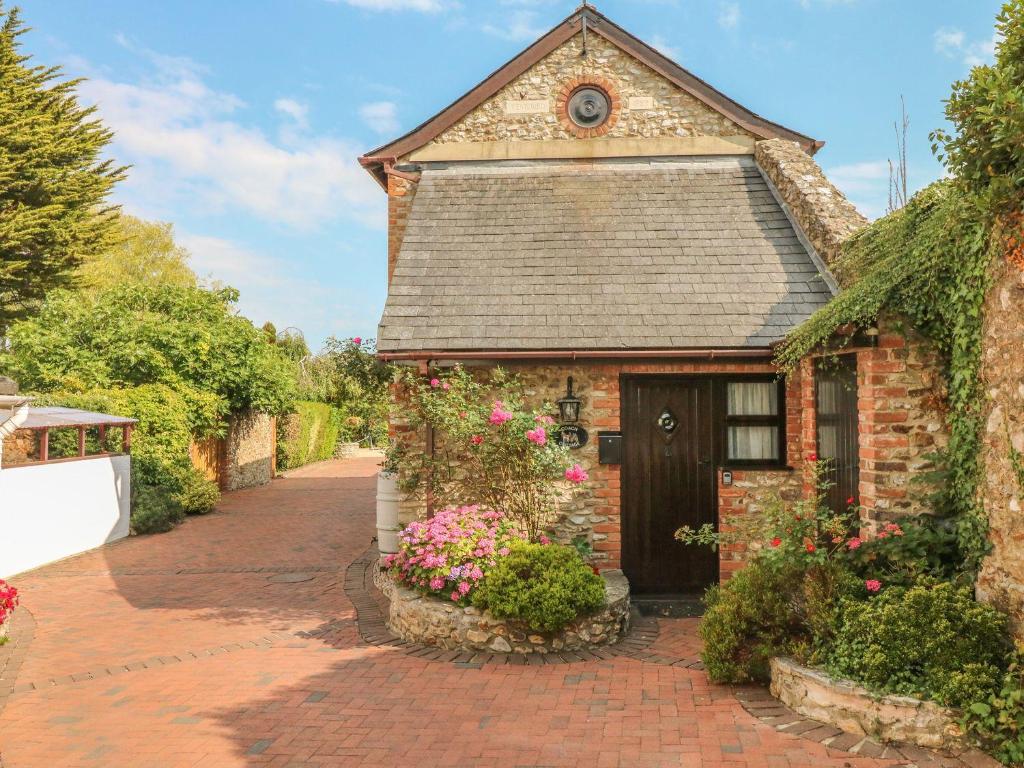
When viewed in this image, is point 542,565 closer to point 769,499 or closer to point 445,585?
point 445,585

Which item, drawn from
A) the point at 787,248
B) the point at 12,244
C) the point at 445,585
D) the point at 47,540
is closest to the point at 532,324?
the point at 445,585

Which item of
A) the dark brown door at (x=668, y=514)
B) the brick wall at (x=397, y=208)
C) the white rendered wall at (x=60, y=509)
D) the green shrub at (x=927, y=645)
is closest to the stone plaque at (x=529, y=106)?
the brick wall at (x=397, y=208)

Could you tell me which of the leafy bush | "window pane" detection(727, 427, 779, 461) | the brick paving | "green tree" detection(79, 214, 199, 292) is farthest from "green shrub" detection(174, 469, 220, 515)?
"green tree" detection(79, 214, 199, 292)

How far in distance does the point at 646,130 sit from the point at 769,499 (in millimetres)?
6932

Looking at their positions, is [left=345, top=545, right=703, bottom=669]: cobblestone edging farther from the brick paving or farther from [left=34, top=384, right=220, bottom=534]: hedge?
[left=34, top=384, right=220, bottom=534]: hedge

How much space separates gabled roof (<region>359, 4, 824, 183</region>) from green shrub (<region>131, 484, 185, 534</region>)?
7579 millimetres

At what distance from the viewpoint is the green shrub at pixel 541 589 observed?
616 cm

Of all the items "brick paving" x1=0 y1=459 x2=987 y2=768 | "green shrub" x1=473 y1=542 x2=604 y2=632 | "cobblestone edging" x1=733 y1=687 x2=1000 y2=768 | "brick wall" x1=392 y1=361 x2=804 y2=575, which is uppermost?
"brick wall" x1=392 y1=361 x2=804 y2=575

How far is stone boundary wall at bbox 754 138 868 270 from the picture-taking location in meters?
8.73

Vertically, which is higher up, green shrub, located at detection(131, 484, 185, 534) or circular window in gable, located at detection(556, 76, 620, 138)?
circular window in gable, located at detection(556, 76, 620, 138)

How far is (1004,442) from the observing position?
14.9ft

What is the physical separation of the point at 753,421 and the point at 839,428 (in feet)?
5.04

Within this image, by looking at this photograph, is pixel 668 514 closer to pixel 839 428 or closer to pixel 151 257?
pixel 839 428

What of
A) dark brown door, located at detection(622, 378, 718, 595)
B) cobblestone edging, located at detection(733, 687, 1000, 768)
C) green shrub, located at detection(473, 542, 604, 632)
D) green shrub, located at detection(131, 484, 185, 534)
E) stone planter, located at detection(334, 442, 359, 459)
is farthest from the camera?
stone planter, located at detection(334, 442, 359, 459)
